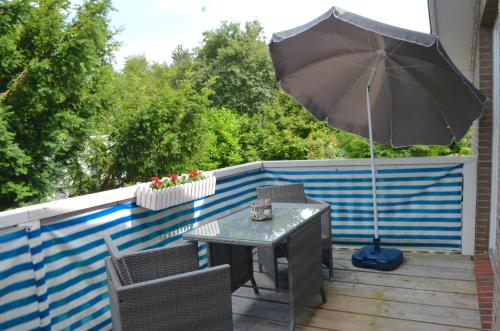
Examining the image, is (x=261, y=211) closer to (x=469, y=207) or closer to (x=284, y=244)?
(x=284, y=244)

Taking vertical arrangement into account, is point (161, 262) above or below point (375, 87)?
below

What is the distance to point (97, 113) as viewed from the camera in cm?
1085

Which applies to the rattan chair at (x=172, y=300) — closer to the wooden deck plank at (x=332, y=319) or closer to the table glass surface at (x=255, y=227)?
the table glass surface at (x=255, y=227)

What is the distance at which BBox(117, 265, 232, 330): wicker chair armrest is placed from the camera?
1.80 m

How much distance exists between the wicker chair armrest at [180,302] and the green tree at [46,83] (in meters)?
8.24

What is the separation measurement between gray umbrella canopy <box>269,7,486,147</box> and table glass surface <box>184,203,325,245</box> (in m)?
1.38

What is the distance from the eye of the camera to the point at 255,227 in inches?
113

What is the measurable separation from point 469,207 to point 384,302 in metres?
1.68

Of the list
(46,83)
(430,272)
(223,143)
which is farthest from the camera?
(223,143)

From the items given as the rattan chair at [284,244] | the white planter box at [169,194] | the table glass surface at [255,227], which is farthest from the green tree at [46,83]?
the table glass surface at [255,227]

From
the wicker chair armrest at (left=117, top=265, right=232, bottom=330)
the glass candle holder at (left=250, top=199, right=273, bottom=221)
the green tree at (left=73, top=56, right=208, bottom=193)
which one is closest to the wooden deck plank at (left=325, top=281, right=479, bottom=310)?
the glass candle holder at (left=250, top=199, right=273, bottom=221)

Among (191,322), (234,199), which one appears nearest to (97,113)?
(234,199)

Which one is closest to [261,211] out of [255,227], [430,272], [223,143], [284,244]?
[255,227]

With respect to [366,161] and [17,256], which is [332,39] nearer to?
[366,161]
